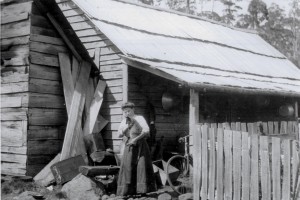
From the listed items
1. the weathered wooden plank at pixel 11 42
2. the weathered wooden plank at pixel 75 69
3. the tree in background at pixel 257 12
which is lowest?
the weathered wooden plank at pixel 75 69

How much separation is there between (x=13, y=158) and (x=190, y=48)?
22.0ft

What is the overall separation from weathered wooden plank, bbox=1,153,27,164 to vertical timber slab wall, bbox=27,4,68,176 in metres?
0.14

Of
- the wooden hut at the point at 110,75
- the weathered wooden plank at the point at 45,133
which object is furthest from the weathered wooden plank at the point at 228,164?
the weathered wooden plank at the point at 45,133

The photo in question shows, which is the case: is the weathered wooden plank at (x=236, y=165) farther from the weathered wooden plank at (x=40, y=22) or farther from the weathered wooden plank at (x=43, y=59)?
the weathered wooden plank at (x=40, y=22)

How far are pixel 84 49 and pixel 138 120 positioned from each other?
3.53 meters

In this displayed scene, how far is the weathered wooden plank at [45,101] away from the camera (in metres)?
10.1

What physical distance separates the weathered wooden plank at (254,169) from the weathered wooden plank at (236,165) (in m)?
0.28

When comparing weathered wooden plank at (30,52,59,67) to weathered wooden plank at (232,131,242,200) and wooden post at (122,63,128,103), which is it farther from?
weathered wooden plank at (232,131,242,200)

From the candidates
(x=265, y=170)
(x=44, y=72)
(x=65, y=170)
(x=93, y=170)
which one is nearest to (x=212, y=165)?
(x=265, y=170)

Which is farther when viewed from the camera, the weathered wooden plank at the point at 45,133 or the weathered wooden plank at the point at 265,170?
the weathered wooden plank at the point at 45,133

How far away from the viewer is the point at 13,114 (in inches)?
404

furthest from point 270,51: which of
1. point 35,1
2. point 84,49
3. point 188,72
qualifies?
point 35,1

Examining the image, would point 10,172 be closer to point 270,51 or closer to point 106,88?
point 106,88

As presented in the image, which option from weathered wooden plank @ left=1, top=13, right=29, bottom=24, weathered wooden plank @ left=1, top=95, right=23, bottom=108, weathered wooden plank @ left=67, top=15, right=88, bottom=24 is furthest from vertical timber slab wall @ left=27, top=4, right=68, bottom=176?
weathered wooden plank @ left=67, top=15, right=88, bottom=24
